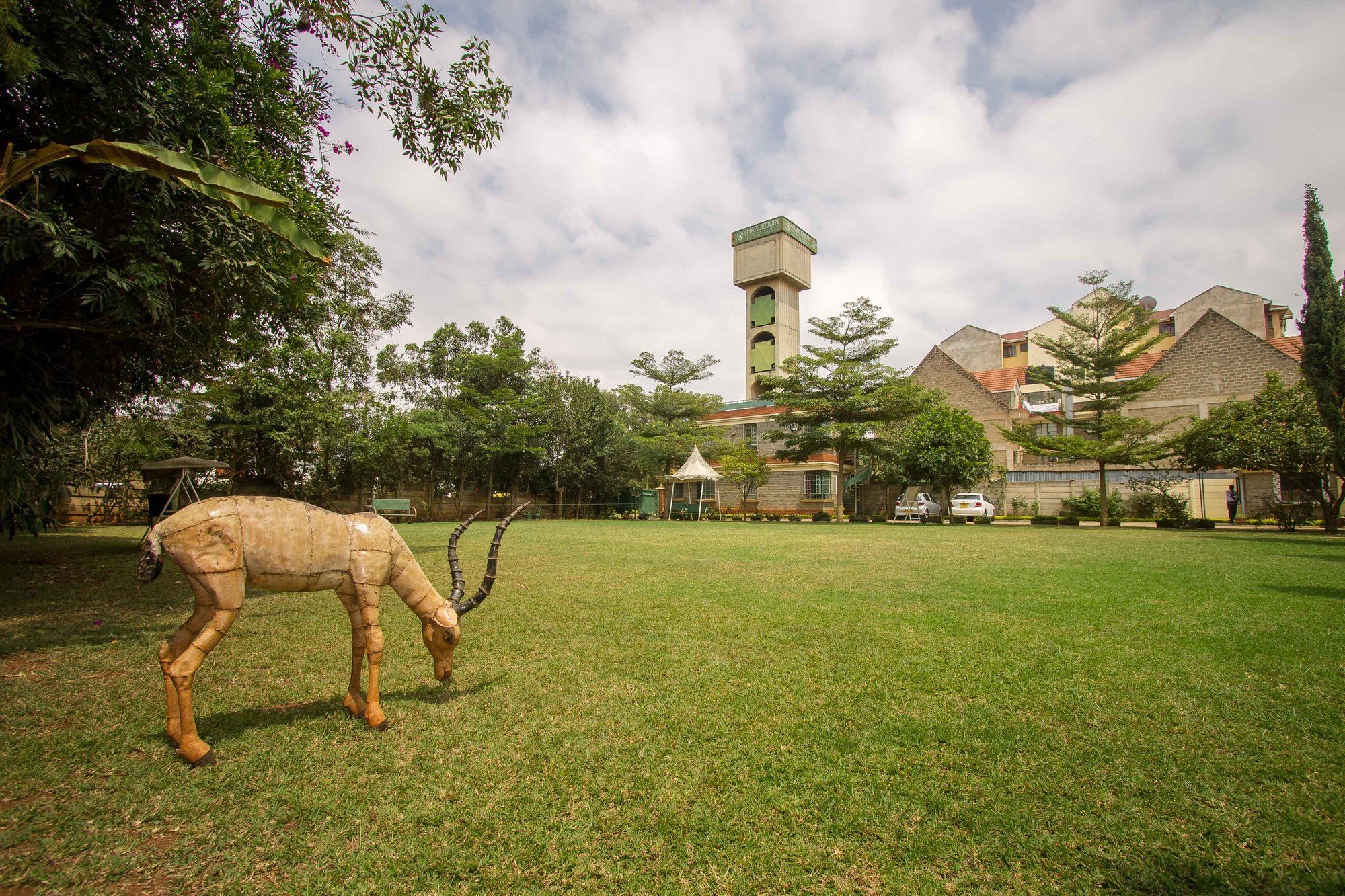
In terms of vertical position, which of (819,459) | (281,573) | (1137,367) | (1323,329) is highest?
(1137,367)

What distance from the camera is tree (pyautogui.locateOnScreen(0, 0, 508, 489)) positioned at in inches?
190

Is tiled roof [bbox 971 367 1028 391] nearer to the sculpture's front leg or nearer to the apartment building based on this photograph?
the apartment building

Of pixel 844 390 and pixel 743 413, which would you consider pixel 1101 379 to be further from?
pixel 743 413

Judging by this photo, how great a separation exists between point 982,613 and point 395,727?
5.69 meters

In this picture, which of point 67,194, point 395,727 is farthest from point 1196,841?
point 67,194

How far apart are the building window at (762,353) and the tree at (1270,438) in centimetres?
2653

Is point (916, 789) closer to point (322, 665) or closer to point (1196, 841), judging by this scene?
point (1196, 841)

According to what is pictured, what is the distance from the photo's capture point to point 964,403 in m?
33.6

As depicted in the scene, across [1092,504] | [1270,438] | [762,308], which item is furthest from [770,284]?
[1270,438]

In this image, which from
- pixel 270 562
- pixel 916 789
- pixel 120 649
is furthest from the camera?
pixel 120 649

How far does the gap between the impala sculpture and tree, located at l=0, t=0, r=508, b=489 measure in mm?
2423

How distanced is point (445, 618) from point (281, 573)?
95cm

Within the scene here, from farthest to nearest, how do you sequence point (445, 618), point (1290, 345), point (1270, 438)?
point (1290, 345), point (1270, 438), point (445, 618)

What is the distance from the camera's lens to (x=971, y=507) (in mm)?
26219
